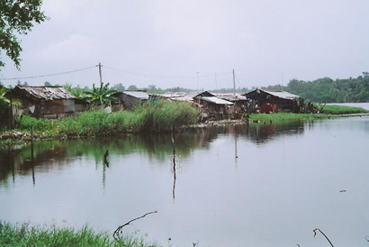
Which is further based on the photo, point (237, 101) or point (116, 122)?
point (237, 101)

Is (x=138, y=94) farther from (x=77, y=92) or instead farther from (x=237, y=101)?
(x=237, y=101)

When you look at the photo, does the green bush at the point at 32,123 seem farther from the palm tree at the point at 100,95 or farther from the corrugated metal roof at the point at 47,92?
the palm tree at the point at 100,95

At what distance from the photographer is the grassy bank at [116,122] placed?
2952 centimetres

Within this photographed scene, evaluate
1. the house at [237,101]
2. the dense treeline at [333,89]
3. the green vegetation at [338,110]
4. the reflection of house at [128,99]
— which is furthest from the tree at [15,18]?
the dense treeline at [333,89]

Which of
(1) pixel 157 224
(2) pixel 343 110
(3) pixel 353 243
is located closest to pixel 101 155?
(1) pixel 157 224

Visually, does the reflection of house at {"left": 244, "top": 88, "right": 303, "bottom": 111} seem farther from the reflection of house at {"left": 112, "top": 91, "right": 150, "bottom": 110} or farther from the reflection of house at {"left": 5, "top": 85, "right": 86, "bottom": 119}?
the reflection of house at {"left": 5, "top": 85, "right": 86, "bottom": 119}

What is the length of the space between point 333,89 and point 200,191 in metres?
80.2

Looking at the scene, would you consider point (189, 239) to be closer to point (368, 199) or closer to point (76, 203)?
point (76, 203)

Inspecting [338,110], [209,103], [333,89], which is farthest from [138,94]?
[333,89]

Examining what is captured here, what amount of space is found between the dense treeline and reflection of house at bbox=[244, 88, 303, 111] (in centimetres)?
2674

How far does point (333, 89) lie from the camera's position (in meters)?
87.4

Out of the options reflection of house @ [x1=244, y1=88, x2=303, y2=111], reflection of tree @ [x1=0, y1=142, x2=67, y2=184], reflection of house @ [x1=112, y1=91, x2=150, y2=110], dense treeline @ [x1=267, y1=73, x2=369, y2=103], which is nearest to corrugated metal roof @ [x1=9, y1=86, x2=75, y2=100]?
reflection of house @ [x1=112, y1=91, x2=150, y2=110]

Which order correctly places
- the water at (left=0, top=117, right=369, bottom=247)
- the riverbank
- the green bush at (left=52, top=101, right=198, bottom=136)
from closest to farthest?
the water at (left=0, top=117, right=369, bottom=247) → the riverbank → the green bush at (left=52, top=101, right=198, bottom=136)

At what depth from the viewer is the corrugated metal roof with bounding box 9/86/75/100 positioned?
103 ft
